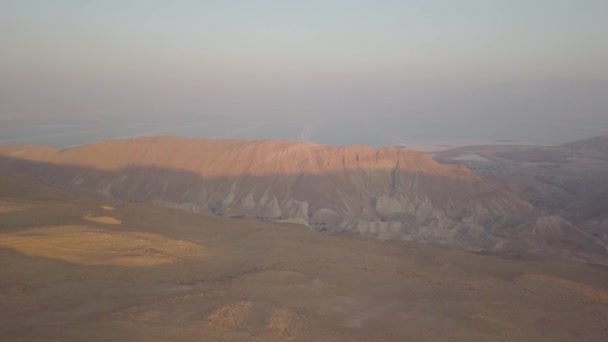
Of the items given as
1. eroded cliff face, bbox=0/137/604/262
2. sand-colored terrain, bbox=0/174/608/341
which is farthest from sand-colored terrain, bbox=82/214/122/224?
eroded cliff face, bbox=0/137/604/262

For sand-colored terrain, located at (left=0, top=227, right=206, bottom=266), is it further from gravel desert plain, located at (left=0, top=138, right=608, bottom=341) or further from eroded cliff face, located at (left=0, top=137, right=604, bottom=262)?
eroded cliff face, located at (left=0, top=137, right=604, bottom=262)

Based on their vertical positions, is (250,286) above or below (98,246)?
below

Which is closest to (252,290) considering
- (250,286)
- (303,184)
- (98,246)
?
(250,286)

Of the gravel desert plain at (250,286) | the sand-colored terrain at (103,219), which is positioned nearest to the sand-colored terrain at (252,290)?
the gravel desert plain at (250,286)

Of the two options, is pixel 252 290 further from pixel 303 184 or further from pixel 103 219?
pixel 303 184

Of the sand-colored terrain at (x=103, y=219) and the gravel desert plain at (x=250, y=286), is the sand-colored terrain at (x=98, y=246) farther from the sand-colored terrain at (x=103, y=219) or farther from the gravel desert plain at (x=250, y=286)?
the sand-colored terrain at (x=103, y=219)
